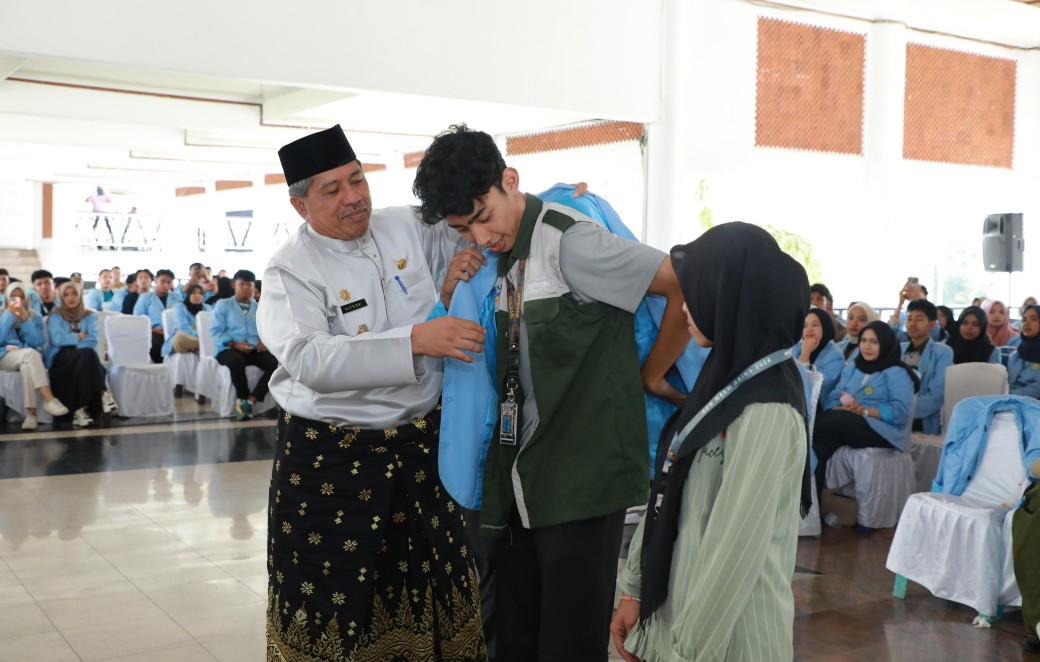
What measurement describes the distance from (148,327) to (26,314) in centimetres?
111

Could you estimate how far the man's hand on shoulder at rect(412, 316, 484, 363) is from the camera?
189 cm

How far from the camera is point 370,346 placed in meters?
1.98

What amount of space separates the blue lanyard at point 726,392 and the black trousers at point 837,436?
4694mm

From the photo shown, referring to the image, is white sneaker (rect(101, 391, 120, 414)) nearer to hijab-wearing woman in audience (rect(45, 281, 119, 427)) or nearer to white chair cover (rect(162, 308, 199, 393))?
hijab-wearing woman in audience (rect(45, 281, 119, 427))

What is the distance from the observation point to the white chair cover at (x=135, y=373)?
971cm

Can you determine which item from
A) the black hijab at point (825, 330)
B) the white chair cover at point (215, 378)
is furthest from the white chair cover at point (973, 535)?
the white chair cover at point (215, 378)

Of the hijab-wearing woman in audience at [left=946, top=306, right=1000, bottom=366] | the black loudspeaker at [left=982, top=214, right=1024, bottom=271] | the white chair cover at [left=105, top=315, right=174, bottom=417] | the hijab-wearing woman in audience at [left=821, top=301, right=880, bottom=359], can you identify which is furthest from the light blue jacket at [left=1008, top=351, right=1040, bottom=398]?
the white chair cover at [left=105, top=315, right=174, bottom=417]

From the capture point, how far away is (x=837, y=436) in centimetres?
612

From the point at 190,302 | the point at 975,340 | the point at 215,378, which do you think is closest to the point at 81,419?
the point at 215,378

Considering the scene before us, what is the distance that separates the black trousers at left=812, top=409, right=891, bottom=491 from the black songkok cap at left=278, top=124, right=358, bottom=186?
456 cm

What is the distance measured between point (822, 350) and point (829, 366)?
0.41 feet

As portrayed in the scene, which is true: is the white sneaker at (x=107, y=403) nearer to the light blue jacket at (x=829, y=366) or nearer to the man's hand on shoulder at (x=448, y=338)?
the light blue jacket at (x=829, y=366)

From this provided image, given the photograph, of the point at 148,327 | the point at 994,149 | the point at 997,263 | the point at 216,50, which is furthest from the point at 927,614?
the point at 994,149

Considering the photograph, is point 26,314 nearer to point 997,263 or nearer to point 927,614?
point 927,614
